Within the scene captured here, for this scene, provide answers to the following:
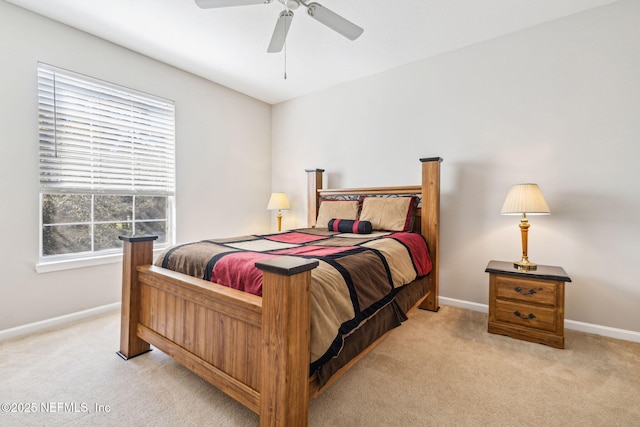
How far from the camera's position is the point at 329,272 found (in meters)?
1.48

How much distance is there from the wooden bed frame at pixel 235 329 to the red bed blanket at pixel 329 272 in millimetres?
84

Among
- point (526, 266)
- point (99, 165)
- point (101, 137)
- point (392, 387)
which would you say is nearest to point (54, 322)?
point (99, 165)

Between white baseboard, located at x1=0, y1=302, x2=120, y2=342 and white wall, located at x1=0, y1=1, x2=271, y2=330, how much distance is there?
0.05 meters

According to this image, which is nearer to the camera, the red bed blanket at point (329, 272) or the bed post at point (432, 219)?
the red bed blanket at point (329, 272)

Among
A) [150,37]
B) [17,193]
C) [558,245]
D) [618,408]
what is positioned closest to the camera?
[618,408]

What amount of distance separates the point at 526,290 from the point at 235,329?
7.19 feet

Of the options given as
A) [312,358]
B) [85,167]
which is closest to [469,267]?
[312,358]

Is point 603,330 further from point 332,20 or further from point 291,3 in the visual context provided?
point 291,3

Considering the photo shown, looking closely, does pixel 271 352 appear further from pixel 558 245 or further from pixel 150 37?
pixel 150 37

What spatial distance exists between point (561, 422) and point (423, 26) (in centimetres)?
296

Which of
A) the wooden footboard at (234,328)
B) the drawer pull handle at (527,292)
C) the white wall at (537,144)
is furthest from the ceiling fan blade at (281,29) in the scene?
the drawer pull handle at (527,292)

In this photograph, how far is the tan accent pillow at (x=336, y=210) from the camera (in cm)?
334

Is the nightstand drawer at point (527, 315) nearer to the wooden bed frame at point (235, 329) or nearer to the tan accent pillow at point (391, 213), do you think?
the tan accent pillow at point (391, 213)

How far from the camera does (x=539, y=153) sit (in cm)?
260
